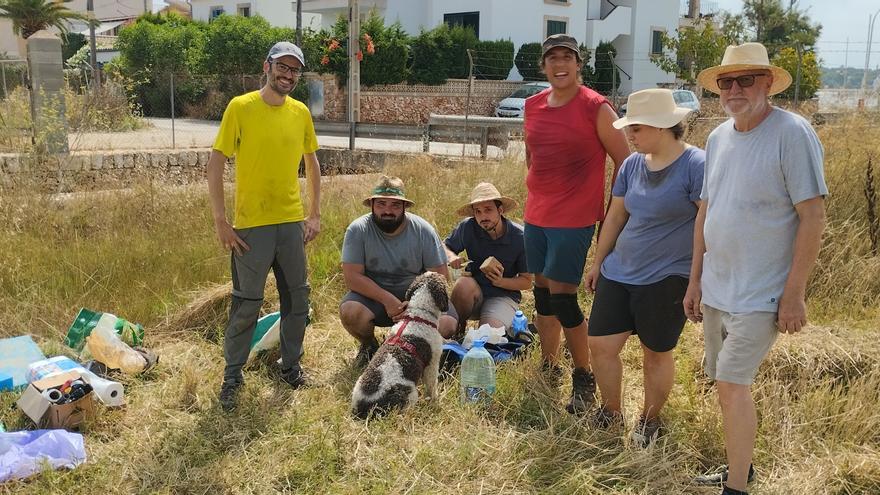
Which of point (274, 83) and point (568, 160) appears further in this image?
point (274, 83)

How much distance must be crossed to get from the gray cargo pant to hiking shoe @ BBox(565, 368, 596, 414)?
165cm

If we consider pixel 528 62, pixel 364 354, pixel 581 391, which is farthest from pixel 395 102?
pixel 581 391

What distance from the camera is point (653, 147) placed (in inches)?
128

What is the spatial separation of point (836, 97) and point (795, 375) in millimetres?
4859

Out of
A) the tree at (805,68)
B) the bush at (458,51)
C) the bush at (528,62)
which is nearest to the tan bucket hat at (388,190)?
the tree at (805,68)

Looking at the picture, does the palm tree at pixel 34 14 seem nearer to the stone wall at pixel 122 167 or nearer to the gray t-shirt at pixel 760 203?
the stone wall at pixel 122 167

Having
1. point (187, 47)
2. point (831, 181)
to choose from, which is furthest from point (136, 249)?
point (187, 47)

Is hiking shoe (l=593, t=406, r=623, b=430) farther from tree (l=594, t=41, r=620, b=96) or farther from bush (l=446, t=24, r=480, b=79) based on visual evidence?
tree (l=594, t=41, r=620, b=96)

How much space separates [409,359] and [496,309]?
121 centimetres

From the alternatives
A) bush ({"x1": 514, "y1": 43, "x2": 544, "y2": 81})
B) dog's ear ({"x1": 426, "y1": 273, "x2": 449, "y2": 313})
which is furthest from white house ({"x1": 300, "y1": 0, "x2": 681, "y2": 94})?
dog's ear ({"x1": 426, "y1": 273, "x2": 449, "y2": 313})

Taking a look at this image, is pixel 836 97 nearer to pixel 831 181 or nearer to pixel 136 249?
pixel 831 181

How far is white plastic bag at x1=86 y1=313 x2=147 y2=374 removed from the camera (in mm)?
4363

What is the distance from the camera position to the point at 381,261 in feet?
15.4

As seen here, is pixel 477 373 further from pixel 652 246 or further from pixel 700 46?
pixel 700 46
